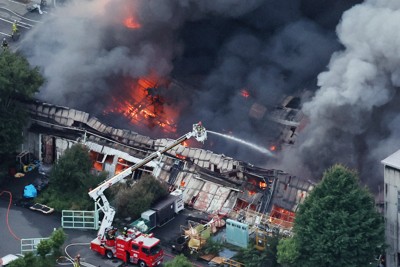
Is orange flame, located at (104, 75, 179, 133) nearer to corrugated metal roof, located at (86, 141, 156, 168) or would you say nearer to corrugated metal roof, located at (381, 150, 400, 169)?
corrugated metal roof, located at (86, 141, 156, 168)

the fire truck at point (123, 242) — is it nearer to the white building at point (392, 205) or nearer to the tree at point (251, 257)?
the tree at point (251, 257)

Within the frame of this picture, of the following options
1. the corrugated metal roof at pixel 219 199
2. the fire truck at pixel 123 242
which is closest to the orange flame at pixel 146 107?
the corrugated metal roof at pixel 219 199

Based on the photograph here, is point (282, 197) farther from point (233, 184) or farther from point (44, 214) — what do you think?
point (44, 214)

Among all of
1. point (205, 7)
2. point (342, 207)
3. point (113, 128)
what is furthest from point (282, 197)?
point (205, 7)

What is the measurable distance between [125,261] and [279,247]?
242 inches

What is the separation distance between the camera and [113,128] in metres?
47.2

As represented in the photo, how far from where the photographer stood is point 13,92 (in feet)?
151

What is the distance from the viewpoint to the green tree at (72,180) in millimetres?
43188

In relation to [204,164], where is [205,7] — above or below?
above

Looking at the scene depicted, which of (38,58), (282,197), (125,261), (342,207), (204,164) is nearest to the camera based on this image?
(342,207)

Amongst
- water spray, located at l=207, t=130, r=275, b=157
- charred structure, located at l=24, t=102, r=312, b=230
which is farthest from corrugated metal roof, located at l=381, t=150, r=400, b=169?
water spray, located at l=207, t=130, r=275, b=157

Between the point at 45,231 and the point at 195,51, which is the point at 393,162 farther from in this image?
the point at 195,51

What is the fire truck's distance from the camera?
3850 centimetres

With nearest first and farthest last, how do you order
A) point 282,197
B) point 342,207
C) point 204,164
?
point 342,207 < point 282,197 < point 204,164
